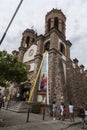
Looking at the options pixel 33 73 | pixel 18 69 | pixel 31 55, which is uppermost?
pixel 31 55

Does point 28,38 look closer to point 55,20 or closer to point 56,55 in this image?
point 55,20

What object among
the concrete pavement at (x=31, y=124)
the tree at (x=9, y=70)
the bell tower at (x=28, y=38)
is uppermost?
the bell tower at (x=28, y=38)

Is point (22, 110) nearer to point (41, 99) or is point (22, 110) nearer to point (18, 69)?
point (41, 99)

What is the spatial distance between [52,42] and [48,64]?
4.03 meters

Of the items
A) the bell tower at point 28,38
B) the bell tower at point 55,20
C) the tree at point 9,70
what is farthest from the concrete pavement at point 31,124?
the bell tower at point 28,38

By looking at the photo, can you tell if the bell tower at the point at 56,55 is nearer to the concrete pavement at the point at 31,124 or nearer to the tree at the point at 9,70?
the concrete pavement at the point at 31,124

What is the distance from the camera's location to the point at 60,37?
80.8 feet

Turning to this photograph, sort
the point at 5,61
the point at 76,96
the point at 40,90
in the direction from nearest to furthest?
1. the point at 5,61
2. the point at 40,90
3. the point at 76,96

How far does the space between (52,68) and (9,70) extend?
9613mm

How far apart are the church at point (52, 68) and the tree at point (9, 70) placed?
6.14 metres

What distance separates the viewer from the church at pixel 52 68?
60.7ft

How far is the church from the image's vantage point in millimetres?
18500

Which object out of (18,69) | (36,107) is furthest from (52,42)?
(18,69)

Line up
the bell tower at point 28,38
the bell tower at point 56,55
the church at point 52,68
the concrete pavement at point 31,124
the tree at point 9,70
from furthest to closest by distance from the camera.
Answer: the bell tower at point 28,38 → the church at point 52,68 → the bell tower at point 56,55 → the tree at point 9,70 → the concrete pavement at point 31,124
